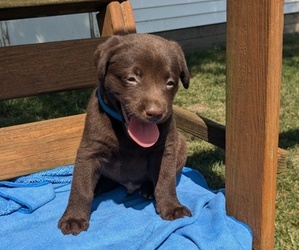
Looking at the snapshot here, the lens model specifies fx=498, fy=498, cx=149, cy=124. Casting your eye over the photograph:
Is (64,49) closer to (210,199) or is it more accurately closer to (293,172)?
(210,199)

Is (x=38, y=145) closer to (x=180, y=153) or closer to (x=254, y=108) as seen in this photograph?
(x=180, y=153)

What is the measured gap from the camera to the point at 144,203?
3.10 metres

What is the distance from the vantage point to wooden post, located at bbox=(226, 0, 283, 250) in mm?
2258

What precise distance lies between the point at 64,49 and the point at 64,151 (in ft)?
2.43

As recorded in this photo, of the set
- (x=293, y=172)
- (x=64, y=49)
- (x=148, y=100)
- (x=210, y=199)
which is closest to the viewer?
(x=148, y=100)

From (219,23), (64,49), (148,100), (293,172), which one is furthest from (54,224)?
(219,23)

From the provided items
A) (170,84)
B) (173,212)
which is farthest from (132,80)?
(173,212)

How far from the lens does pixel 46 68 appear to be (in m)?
3.54

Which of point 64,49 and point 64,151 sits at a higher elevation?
point 64,49

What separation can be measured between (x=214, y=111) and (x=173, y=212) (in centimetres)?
322

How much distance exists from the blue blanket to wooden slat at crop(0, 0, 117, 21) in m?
1.11

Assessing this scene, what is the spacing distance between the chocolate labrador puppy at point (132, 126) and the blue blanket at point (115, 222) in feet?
0.32

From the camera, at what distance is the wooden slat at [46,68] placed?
11.2 feet

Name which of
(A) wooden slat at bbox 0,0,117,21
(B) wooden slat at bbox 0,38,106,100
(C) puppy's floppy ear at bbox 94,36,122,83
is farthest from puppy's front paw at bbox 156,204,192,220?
(A) wooden slat at bbox 0,0,117,21
